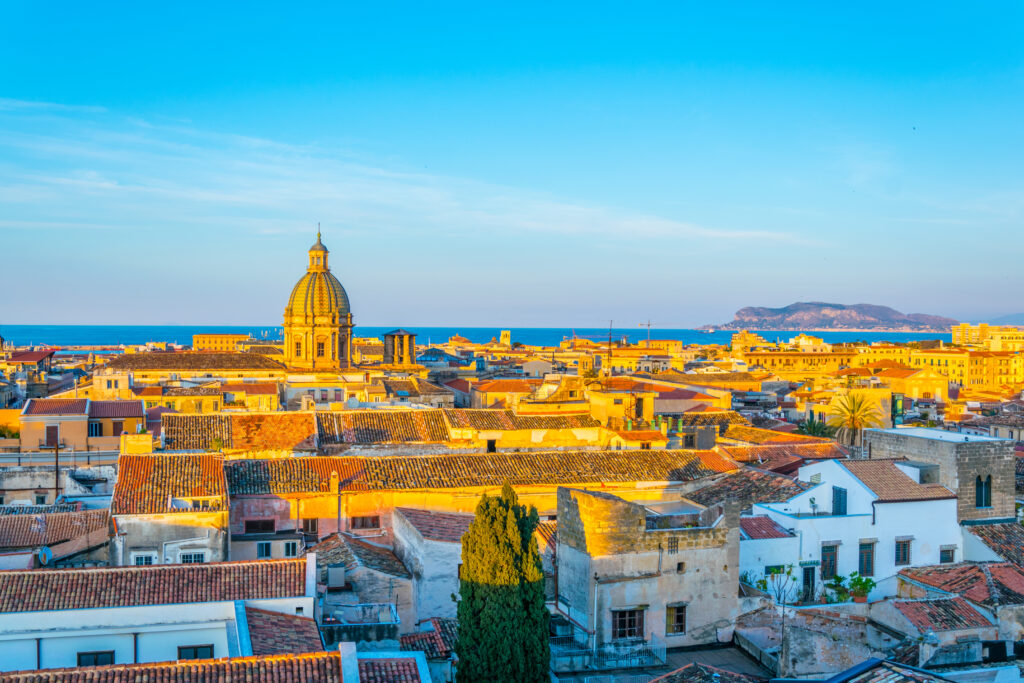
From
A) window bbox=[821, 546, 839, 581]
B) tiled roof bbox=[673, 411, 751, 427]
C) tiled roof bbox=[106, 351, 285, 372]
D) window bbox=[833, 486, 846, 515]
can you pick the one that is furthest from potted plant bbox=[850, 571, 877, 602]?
tiled roof bbox=[106, 351, 285, 372]

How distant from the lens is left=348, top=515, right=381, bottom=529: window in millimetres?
28623

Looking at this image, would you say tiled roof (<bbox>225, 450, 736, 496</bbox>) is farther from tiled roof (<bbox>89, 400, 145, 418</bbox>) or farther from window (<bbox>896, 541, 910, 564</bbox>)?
tiled roof (<bbox>89, 400, 145, 418</bbox>)

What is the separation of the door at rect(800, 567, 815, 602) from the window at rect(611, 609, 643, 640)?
499 centimetres

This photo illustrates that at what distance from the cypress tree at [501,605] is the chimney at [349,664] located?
4.81m

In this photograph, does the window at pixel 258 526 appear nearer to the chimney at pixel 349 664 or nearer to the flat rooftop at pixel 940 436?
the chimney at pixel 349 664

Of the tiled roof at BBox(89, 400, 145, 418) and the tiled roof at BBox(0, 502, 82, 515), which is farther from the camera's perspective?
the tiled roof at BBox(89, 400, 145, 418)

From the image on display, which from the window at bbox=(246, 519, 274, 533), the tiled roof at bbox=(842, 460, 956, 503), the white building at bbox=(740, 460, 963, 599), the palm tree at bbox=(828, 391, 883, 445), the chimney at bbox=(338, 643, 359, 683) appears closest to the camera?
the chimney at bbox=(338, 643, 359, 683)

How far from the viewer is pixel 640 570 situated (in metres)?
22.1

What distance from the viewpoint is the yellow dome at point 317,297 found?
90.6 metres

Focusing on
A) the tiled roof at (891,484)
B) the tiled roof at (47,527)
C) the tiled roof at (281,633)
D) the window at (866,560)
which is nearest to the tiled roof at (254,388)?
the tiled roof at (47,527)

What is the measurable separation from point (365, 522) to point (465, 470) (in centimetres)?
381

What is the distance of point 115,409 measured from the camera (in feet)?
147

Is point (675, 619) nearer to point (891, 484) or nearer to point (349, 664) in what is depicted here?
point (891, 484)

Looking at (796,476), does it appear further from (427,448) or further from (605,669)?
(427,448)
